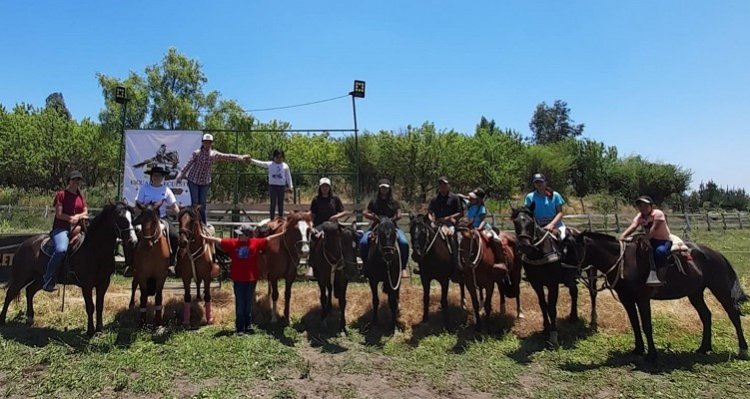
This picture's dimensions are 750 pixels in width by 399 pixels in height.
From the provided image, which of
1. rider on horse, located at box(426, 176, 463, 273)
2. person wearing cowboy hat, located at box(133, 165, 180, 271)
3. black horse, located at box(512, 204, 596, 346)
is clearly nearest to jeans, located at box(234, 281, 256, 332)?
person wearing cowboy hat, located at box(133, 165, 180, 271)

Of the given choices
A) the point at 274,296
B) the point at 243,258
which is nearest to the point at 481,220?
the point at 274,296

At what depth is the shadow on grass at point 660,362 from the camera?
6574 mm

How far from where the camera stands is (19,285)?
27.0 feet

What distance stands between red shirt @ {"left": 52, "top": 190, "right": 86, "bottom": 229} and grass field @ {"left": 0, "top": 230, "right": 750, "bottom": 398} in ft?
5.84

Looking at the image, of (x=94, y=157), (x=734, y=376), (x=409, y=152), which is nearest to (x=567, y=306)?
(x=734, y=376)

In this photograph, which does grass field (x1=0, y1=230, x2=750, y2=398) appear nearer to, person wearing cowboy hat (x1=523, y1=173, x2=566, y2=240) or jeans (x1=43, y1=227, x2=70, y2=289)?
jeans (x1=43, y1=227, x2=70, y2=289)

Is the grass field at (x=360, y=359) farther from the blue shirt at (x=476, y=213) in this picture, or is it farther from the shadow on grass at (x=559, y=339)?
the blue shirt at (x=476, y=213)

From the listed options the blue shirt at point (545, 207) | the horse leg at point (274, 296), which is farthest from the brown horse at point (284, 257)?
the blue shirt at point (545, 207)

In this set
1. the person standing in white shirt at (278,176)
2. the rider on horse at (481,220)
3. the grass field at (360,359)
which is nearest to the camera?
the grass field at (360,359)

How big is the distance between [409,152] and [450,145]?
3707mm

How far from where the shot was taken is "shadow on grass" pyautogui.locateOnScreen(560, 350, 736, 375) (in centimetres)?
657

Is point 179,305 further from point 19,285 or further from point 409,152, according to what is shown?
point 409,152

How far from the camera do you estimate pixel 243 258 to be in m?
7.67

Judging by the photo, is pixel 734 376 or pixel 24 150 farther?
pixel 24 150
